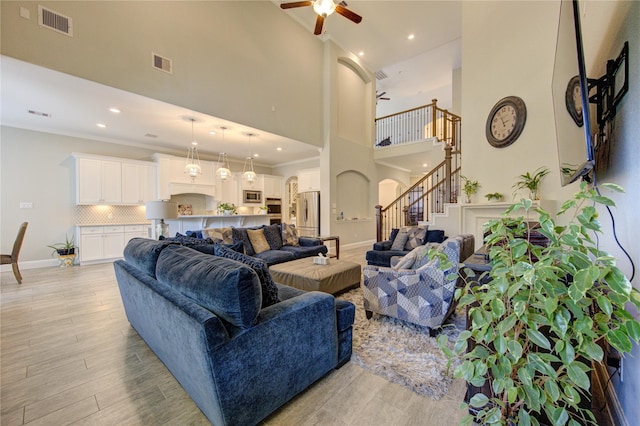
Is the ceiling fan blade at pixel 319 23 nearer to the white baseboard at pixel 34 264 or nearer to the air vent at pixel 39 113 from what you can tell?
the air vent at pixel 39 113

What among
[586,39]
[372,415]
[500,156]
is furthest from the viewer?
[500,156]

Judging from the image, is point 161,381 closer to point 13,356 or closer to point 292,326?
point 292,326

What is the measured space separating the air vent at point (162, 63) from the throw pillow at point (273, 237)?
10.3 feet

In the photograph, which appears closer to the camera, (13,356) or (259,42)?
(13,356)

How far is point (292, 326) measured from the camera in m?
1.52

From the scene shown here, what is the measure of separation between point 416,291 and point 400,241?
2.47m

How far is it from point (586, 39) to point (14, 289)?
736 cm

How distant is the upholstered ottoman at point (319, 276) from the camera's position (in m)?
3.01

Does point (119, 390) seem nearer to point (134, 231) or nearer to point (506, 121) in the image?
point (134, 231)

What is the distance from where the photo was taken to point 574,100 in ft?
4.98

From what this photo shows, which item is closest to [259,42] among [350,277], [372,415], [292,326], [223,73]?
[223,73]

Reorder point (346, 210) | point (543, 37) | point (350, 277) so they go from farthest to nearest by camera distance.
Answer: point (346, 210) < point (543, 37) < point (350, 277)

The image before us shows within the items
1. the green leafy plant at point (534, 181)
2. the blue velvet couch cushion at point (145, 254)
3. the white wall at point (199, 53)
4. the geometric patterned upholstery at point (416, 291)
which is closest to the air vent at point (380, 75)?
the white wall at point (199, 53)

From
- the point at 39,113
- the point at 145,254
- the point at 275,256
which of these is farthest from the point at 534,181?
the point at 39,113
